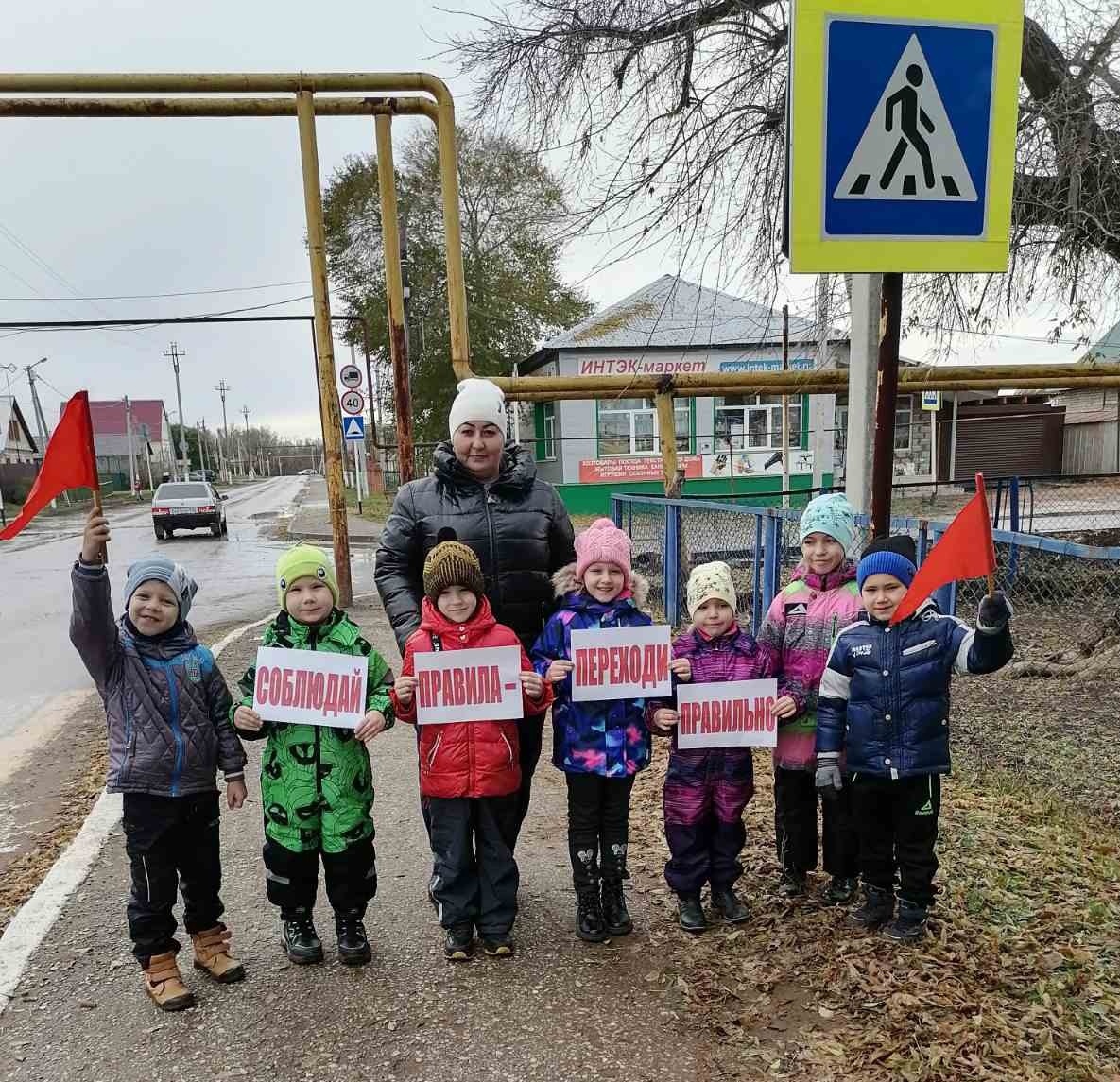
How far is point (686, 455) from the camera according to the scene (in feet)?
79.4

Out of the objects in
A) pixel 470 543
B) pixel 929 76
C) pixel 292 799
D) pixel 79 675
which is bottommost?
pixel 79 675

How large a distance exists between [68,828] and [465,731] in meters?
2.76

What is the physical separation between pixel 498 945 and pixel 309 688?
1.17 metres

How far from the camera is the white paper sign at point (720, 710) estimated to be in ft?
10.4

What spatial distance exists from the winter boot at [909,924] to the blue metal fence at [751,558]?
129 inches

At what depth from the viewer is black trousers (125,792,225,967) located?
9.39ft

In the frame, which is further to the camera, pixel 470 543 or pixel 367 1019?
pixel 470 543

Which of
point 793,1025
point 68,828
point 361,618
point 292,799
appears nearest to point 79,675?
point 361,618

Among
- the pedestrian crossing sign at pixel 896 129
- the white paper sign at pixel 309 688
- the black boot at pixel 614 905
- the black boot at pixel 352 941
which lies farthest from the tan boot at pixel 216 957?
the pedestrian crossing sign at pixel 896 129

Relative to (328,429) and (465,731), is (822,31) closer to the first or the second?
(465,731)

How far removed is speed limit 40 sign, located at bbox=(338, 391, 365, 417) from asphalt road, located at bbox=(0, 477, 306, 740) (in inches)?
139

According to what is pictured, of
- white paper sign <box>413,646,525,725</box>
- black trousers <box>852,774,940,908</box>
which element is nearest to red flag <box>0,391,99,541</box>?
white paper sign <box>413,646,525,725</box>

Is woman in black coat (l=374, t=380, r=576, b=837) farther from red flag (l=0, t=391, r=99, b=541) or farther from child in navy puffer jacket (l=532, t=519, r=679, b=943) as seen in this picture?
red flag (l=0, t=391, r=99, b=541)

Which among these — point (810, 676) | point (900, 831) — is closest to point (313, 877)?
point (810, 676)
